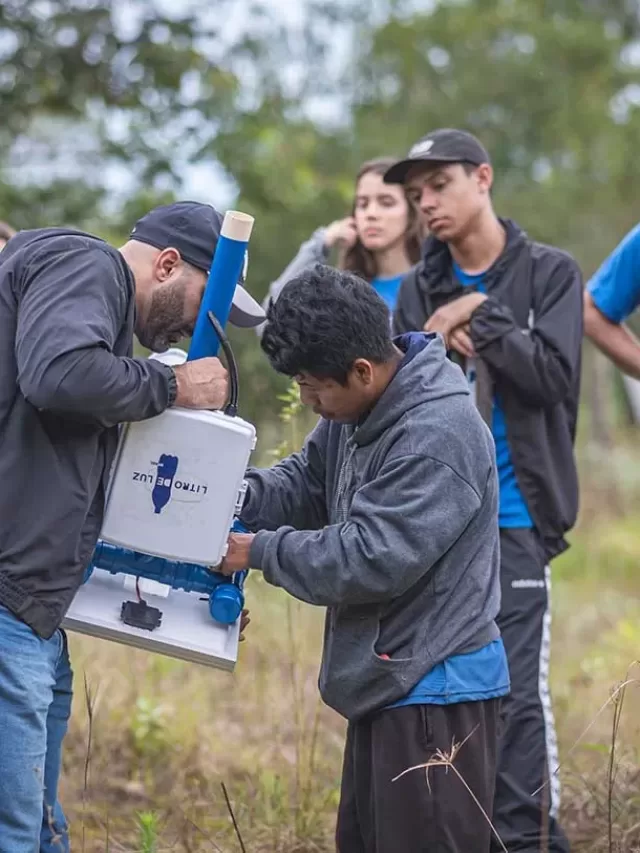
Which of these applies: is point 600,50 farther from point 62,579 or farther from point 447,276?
point 62,579

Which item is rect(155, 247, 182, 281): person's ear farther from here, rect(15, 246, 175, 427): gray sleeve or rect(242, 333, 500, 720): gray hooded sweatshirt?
rect(242, 333, 500, 720): gray hooded sweatshirt

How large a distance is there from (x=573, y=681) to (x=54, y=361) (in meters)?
4.63

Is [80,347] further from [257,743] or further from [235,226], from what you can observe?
[257,743]

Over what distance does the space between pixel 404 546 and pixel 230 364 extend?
0.58 metres

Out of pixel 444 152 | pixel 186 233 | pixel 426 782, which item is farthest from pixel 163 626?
pixel 444 152

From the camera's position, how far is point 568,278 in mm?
4156

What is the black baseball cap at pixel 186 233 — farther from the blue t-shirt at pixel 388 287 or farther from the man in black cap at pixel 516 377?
the blue t-shirt at pixel 388 287

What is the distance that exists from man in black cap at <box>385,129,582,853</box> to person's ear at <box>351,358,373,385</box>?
1.17m

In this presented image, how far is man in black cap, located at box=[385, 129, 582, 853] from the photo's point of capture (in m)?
3.93

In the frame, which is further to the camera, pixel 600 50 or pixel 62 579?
pixel 600 50

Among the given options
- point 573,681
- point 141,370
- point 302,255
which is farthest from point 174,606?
point 573,681

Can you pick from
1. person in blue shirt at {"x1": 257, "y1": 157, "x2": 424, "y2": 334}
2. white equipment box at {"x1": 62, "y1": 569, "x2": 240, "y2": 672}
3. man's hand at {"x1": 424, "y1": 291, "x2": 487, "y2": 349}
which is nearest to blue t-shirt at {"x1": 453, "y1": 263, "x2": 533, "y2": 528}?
man's hand at {"x1": 424, "y1": 291, "x2": 487, "y2": 349}

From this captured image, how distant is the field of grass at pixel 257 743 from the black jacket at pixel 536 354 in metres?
0.63

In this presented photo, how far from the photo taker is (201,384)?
2.78 m
